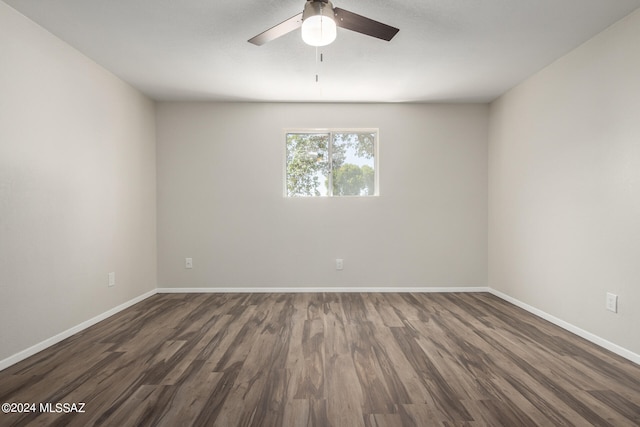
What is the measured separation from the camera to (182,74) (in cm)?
317

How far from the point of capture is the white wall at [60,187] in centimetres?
212

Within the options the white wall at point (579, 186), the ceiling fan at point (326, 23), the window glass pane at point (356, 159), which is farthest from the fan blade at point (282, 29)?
the white wall at point (579, 186)

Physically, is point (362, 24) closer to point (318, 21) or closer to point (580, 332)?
point (318, 21)

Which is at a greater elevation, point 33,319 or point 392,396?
point 33,319

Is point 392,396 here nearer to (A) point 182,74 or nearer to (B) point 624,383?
(B) point 624,383

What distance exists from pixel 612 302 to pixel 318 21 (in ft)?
9.48

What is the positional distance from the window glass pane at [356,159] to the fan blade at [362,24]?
2.16 m

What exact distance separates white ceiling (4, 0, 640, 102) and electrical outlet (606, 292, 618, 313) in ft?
6.71

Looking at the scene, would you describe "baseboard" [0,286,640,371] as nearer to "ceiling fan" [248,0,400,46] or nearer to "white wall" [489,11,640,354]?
"white wall" [489,11,640,354]

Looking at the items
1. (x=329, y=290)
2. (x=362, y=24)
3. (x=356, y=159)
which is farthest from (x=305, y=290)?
(x=362, y=24)

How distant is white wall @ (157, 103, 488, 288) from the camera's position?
4.01 m

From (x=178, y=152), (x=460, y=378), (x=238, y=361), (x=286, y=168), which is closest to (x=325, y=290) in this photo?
(x=286, y=168)

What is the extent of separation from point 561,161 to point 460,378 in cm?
222

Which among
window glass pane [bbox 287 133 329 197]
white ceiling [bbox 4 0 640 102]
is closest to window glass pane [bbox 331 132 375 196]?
window glass pane [bbox 287 133 329 197]
